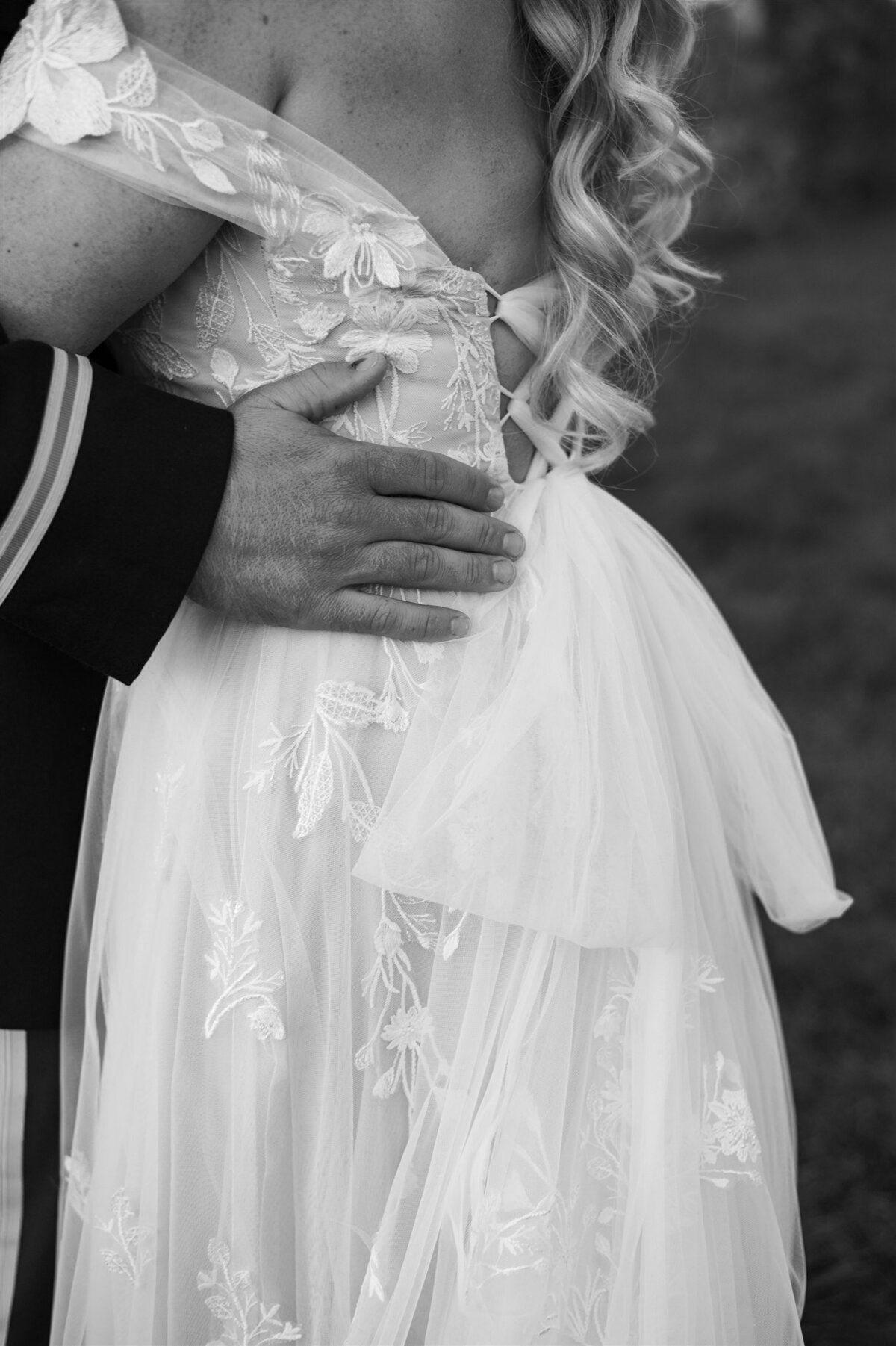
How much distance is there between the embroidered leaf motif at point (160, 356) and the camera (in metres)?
1.36

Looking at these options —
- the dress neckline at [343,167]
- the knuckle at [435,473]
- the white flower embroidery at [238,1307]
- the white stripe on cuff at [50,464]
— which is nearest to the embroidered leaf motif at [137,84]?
the dress neckline at [343,167]

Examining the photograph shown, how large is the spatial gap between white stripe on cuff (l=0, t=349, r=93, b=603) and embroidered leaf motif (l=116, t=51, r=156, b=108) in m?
0.23

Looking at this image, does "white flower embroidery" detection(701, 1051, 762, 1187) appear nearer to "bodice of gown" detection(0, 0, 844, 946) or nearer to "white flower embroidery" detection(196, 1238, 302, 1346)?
"bodice of gown" detection(0, 0, 844, 946)

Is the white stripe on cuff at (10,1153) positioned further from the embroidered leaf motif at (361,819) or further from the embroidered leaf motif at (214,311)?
the embroidered leaf motif at (214,311)

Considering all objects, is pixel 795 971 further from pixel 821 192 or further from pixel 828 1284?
pixel 821 192

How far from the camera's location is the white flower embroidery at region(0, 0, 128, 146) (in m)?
1.16

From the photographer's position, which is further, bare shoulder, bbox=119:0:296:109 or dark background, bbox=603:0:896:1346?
dark background, bbox=603:0:896:1346

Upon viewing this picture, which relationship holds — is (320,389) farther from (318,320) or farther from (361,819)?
(361,819)

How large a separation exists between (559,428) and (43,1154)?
1.02m

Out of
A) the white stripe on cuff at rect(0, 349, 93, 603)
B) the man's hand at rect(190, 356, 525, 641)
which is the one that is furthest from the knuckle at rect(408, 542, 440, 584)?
the white stripe on cuff at rect(0, 349, 93, 603)

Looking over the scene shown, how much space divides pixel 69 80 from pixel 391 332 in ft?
1.22

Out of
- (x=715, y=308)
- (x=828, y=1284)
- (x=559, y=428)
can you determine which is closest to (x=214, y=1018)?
(x=559, y=428)

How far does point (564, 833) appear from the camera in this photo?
1.30m

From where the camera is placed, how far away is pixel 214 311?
132 centimetres
